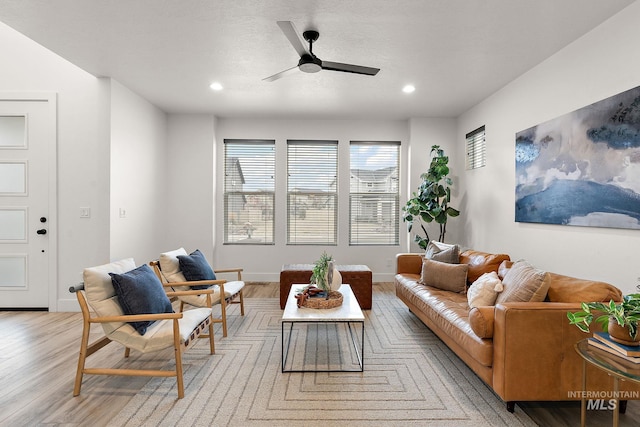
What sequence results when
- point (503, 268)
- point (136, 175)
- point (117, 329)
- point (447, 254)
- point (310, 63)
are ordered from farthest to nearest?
point (136, 175), point (447, 254), point (503, 268), point (310, 63), point (117, 329)

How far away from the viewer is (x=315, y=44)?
3.07 metres

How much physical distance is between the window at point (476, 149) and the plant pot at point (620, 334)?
3.37m

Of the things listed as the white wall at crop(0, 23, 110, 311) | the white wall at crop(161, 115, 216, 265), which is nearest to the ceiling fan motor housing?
the white wall at crop(0, 23, 110, 311)

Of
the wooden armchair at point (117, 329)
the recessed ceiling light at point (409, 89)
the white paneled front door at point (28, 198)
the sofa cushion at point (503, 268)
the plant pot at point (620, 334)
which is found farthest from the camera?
the recessed ceiling light at point (409, 89)

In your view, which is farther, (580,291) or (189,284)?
(189,284)

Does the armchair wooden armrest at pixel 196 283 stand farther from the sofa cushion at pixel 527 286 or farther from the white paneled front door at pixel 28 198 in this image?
the sofa cushion at pixel 527 286

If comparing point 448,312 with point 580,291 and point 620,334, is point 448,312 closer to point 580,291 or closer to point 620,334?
point 580,291

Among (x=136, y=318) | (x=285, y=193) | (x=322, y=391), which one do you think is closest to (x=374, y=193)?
(x=285, y=193)

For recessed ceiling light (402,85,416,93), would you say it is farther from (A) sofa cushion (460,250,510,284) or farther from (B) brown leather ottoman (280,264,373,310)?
(B) brown leather ottoman (280,264,373,310)

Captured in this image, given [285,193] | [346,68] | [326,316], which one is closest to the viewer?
[326,316]

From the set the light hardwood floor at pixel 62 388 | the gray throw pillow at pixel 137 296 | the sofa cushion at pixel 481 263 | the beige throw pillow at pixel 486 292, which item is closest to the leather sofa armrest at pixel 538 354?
the light hardwood floor at pixel 62 388

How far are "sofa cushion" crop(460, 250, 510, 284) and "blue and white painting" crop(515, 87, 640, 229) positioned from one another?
572mm

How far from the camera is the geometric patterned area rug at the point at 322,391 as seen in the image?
6.55ft

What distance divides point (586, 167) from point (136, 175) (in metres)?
4.98
